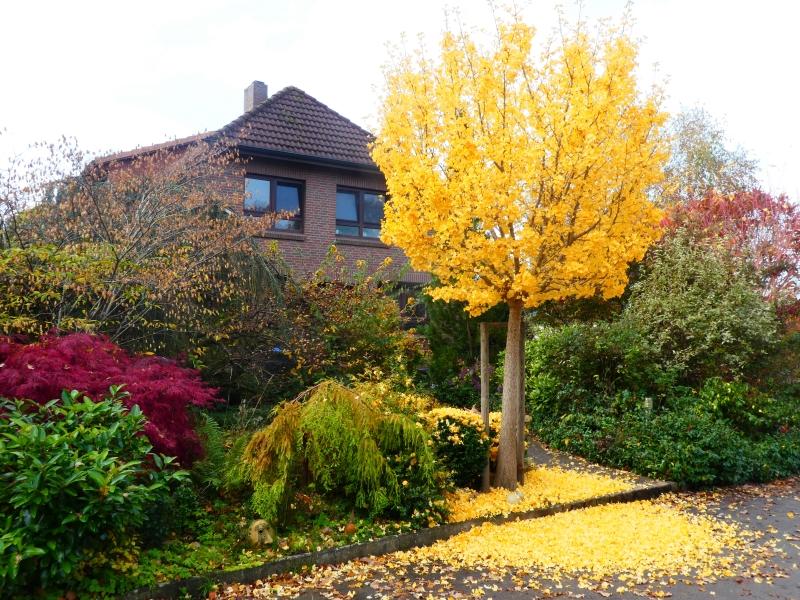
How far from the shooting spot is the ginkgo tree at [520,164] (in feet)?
23.4

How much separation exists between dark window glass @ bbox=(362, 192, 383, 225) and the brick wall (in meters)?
0.27

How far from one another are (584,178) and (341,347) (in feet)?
17.2

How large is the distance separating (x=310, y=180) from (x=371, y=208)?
198cm

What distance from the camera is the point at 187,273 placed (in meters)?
8.80

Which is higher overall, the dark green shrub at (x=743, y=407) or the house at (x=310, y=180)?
the house at (x=310, y=180)

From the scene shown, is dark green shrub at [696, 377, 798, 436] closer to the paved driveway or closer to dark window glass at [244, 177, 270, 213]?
the paved driveway

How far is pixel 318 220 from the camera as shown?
1650 cm

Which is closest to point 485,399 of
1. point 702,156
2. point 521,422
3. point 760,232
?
point 521,422

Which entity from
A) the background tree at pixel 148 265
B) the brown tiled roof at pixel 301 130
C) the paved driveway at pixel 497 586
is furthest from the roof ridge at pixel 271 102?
the paved driveway at pixel 497 586

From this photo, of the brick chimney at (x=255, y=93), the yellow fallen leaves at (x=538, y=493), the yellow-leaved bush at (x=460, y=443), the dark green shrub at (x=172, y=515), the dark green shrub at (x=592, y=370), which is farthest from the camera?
the brick chimney at (x=255, y=93)

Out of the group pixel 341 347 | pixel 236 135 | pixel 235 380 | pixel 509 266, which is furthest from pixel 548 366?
pixel 236 135

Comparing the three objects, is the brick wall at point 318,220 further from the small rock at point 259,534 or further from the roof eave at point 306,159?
the small rock at point 259,534

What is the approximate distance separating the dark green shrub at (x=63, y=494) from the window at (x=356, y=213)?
41.0 feet

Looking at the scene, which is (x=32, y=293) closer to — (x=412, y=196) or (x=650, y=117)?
(x=412, y=196)
